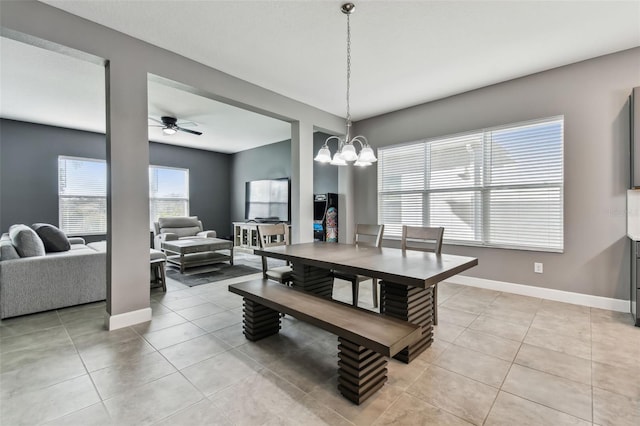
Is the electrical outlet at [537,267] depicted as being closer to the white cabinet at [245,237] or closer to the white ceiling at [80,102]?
the white ceiling at [80,102]

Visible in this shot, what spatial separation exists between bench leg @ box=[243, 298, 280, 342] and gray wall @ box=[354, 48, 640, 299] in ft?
10.0

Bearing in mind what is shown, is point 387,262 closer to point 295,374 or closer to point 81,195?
point 295,374

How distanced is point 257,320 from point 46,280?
97.3 inches

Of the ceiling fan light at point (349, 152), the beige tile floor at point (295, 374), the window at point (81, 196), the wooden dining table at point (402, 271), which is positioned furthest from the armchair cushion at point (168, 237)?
the ceiling fan light at point (349, 152)

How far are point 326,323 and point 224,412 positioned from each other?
28.0 inches

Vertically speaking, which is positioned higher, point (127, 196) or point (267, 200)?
point (267, 200)

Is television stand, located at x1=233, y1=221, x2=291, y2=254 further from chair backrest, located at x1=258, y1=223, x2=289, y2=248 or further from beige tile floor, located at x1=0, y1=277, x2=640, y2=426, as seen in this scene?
beige tile floor, located at x1=0, y1=277, x2=640, y2=426

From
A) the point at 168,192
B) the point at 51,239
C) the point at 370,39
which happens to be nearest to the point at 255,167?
the point at 168,192

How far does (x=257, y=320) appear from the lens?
7.70 ft

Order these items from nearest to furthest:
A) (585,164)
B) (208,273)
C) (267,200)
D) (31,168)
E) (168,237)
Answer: (585,164), (208,273), (31,168), (168,237), (267,200)

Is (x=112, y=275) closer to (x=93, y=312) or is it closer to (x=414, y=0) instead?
(x=93, y=312)

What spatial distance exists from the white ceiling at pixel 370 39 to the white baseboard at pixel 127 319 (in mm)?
2639

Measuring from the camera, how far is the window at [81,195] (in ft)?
19.2

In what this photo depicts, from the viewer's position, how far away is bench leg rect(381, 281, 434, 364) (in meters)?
2.07
